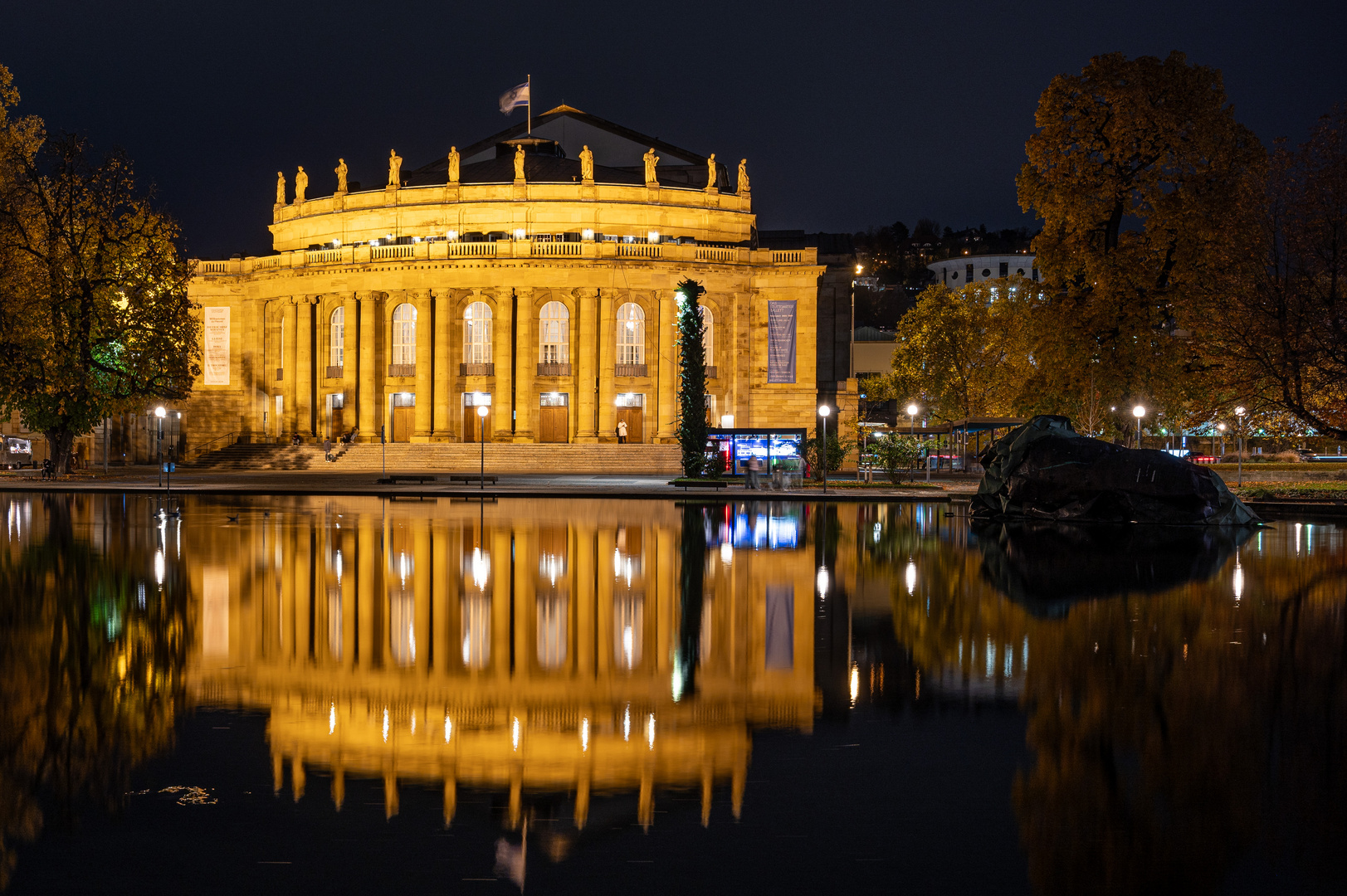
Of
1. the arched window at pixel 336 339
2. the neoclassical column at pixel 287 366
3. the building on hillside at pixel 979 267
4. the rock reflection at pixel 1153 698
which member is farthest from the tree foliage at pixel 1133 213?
the building on hillside at pixel 979 267

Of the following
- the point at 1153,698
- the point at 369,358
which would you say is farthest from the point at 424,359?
the point at 1153,698

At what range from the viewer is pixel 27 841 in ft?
19.8

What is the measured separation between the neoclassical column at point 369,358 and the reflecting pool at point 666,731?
191ft

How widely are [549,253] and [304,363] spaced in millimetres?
19454

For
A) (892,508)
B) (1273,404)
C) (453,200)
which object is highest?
(453,200)

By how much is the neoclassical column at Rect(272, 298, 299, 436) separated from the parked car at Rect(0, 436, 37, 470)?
1571 centimetres

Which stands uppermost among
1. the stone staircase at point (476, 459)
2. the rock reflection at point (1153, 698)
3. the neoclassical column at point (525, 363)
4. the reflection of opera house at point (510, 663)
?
the neoclassical column at point (525, 363)

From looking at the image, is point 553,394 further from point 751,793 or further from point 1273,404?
point 751,793

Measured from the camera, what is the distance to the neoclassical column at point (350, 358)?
75062mm

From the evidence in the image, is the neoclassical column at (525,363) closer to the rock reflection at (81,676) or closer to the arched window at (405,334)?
the arched window at (405,334)

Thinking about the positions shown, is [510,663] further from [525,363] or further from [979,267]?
[979,267]

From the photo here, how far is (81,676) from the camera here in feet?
32.6

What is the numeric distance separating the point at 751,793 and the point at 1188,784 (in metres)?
2.76

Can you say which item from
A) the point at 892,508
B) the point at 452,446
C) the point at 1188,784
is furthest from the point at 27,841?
the point at 452,446
